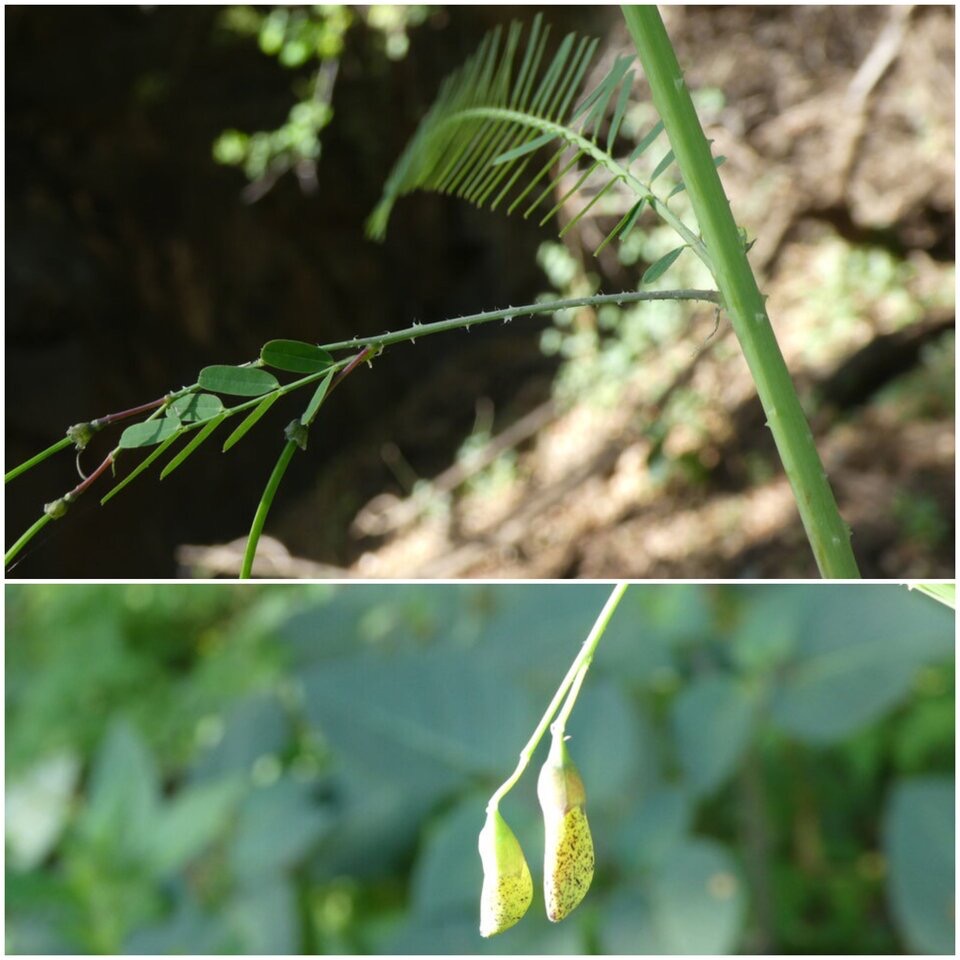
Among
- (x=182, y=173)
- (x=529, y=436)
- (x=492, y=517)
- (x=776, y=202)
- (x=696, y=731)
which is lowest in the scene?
(x=696, y=731)

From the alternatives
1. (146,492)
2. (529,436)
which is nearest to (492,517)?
(529,436)

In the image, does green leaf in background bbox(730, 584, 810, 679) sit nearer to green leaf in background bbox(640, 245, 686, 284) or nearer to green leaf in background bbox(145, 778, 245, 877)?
green leaf in background bbox(145, 778, 245, 877)

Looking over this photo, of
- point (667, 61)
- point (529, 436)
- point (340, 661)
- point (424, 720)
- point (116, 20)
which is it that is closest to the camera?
point (667, 61)

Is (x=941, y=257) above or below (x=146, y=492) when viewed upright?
above

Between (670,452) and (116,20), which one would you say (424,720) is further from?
(116,20)

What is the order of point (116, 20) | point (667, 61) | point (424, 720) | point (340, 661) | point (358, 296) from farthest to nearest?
point (358, 296) → point (116, 20) → point (340, 661) → point (424, 720) → point (667, 61)

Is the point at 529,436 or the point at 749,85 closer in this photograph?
the point at 749,85

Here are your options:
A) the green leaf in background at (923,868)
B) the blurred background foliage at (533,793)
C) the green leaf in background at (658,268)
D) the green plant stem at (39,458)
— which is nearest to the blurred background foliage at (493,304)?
the blurred background foliage at (533,793)
